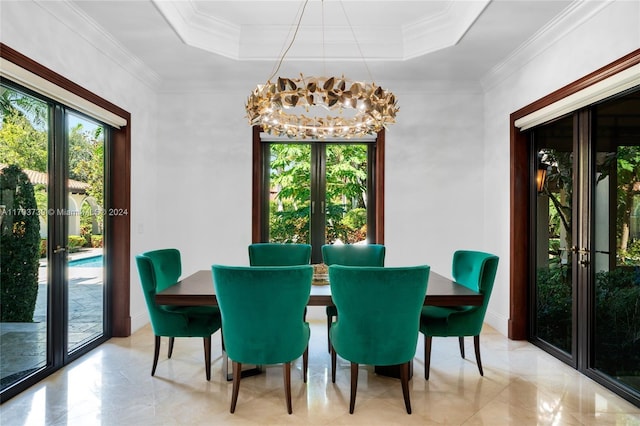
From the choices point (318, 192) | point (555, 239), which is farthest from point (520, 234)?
point (318, 192)

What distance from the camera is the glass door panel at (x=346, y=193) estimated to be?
13.8 ft

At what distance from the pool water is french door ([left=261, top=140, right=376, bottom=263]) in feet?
5.28

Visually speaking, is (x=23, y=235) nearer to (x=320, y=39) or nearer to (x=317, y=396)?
(x=317, y=396)

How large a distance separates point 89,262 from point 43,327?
26.0 inches

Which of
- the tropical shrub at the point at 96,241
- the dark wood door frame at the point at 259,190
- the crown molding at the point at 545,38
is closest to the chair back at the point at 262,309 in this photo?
the tropical shrub at the point at 96,241

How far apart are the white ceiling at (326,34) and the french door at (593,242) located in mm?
890

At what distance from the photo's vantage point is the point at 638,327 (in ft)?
7.52

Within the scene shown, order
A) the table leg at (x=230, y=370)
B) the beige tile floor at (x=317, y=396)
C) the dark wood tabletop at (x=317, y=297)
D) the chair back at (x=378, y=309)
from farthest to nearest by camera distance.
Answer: the table leg at (x=230, y=370) < the dark wood tabletop at (x=317, y=297) < the beige tile floor at (x=317, y=396) < the chair back at (x=378, y=309)

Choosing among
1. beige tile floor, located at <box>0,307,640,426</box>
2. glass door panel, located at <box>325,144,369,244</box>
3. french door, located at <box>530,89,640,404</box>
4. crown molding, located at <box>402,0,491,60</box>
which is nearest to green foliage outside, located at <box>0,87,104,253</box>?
beige tile floor, located at <box>0,307,640,426</box>

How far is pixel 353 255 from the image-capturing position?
3.34m

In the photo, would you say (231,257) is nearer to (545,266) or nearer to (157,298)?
(157,298)

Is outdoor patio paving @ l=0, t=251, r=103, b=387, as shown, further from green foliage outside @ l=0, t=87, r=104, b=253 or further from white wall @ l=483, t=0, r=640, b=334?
white wall @ l=483, t=0, r=640, b=334

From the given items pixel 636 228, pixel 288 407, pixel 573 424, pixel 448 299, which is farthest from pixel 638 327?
pixel 288 407

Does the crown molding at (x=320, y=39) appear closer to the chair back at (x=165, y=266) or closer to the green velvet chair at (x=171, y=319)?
the chair back at (x=165, y=266)
